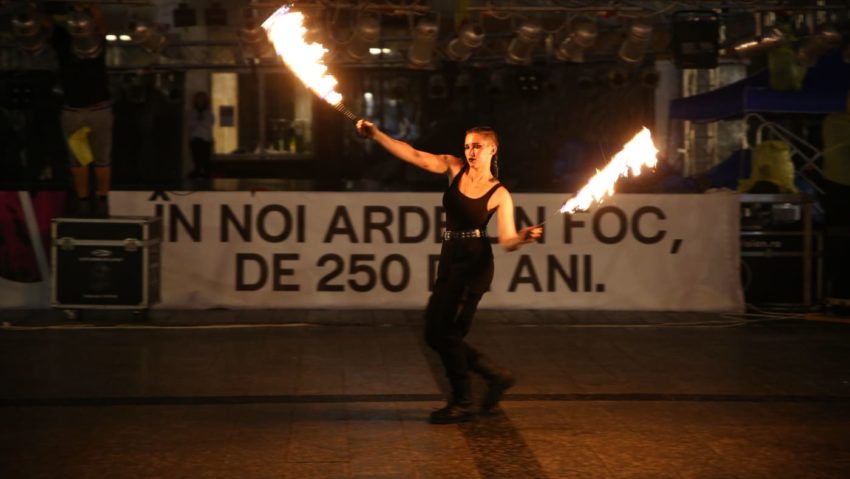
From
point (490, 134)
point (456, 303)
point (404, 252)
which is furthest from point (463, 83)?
point (456, 303)

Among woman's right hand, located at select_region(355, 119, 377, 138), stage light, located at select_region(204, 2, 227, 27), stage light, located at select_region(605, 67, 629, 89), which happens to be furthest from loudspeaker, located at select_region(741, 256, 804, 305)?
Result: stage light, located at select_region(204, 2, 227, 27)

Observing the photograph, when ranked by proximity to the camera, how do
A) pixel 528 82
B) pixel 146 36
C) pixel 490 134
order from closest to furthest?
pixel 490 134, pixel 146 36, pixel 528 82

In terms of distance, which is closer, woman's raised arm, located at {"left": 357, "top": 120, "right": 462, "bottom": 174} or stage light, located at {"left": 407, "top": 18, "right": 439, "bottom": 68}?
woman's raised arm, located at {"left": 357, "top": 120, "right": 462, "bottom": 174}

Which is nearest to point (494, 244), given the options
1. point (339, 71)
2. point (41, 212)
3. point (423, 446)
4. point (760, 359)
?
point (760, 359)

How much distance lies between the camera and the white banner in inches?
466

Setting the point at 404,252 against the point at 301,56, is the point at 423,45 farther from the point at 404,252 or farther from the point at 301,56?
the point at 301,56

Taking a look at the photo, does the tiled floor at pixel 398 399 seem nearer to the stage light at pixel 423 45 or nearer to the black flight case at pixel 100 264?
the black flight case at pixel 100 264

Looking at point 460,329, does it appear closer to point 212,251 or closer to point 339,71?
point 212,251

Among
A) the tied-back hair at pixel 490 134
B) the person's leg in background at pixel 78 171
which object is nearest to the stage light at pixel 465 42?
the person's leg in background at pixel 78 171

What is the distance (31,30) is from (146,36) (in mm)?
1693

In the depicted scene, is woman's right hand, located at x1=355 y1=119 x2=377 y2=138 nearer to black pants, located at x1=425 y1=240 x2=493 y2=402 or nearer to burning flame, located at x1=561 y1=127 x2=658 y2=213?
black pants, located at x1=425 y1=240 x2=493 y2=402

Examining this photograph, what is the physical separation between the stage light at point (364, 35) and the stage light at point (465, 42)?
3.58 ft

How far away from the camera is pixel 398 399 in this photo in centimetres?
801

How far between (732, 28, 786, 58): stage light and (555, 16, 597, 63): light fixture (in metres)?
1.93
